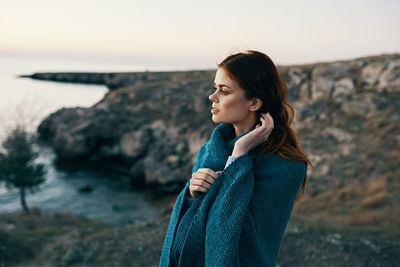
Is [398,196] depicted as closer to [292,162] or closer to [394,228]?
[394,228]

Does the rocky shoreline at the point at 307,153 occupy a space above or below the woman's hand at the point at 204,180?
below

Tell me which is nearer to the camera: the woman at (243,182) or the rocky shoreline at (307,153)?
the woman at (243,182)

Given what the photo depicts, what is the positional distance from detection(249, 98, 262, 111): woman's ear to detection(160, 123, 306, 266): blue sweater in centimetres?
26

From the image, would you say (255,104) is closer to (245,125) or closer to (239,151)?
(245,125)

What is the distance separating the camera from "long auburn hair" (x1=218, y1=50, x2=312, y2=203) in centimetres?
171

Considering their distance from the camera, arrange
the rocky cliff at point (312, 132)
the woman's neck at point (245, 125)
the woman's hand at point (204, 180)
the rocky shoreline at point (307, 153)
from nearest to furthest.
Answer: the woman's hand at point (204, 180) < the woman's neck at point (245, 125) < the rocky shoreline at point (307, 153) < the rocky cliff at point (312, 132)

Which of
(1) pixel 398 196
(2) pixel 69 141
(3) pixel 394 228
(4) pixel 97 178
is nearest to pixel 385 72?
(1) pixel 398 196

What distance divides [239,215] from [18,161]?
64.9ft

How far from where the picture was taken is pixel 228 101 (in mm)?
1749

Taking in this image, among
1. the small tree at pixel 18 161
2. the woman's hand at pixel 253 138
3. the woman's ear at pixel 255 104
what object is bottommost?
the small tree at pixel 18 161

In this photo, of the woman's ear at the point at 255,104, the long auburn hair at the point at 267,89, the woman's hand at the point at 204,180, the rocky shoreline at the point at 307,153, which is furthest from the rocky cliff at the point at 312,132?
the woman's hand at the point at 204,180

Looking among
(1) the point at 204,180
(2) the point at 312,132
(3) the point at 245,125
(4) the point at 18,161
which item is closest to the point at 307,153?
(2) the point at 312,132

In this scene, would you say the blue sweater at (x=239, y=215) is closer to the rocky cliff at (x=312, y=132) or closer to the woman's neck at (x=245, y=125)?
the woman's neck at (x=245, y=125)

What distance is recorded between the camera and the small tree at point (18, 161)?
672 inches
